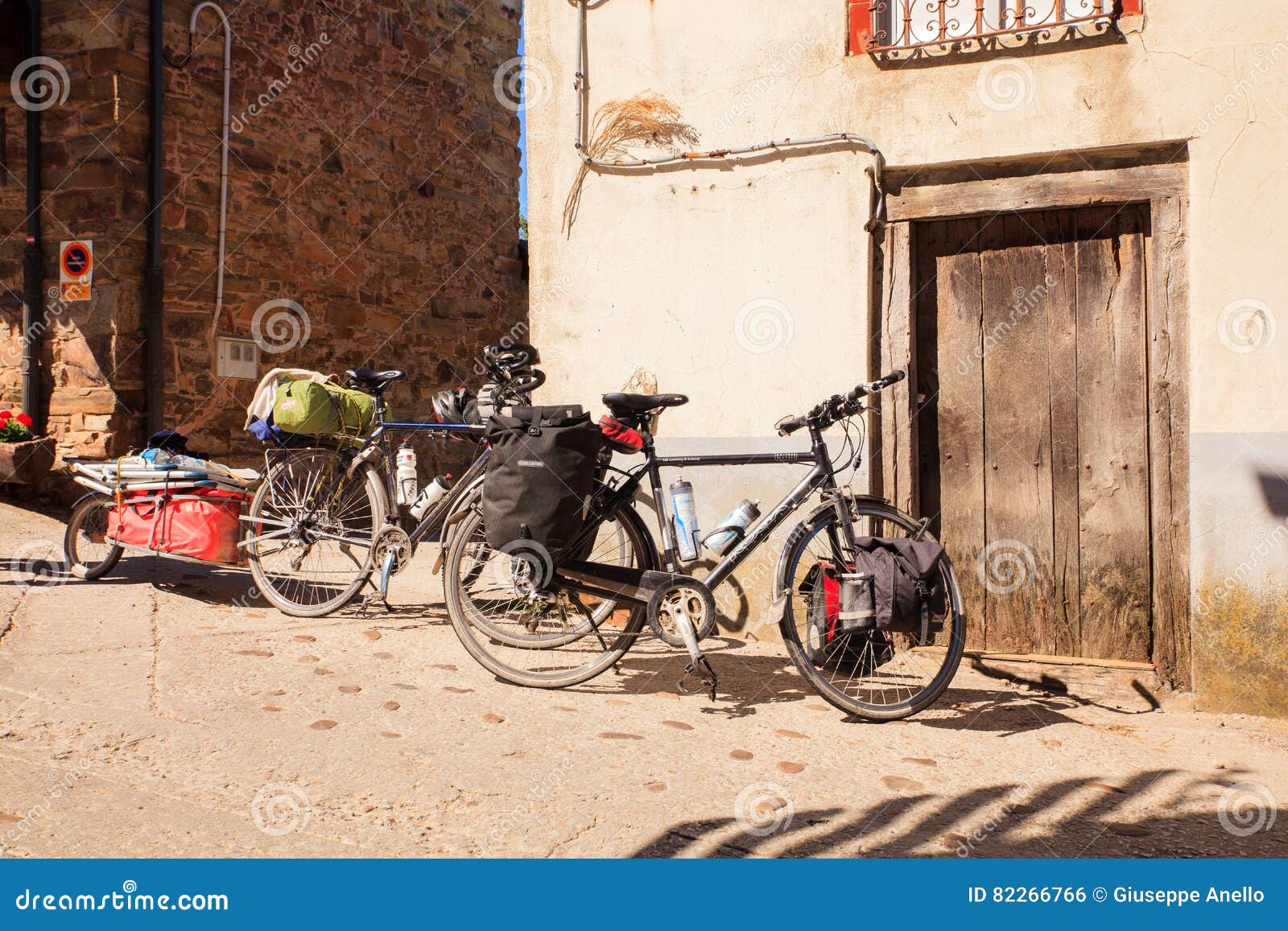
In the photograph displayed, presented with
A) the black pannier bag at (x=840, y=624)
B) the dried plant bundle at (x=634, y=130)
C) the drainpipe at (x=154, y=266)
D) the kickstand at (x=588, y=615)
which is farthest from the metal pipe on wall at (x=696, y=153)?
the drainpipe at (x=154, y=266)

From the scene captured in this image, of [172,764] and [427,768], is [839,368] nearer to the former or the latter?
[427,768]

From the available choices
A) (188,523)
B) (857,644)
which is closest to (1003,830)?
(857,644)

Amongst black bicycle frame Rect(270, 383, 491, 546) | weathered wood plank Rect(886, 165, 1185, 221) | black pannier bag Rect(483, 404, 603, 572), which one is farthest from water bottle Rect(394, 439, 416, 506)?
weathered wood plank Rect(886, 165, 1185, 221)

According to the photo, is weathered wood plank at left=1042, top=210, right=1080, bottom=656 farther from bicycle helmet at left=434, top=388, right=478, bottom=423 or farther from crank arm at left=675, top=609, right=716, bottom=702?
bicycle helmet at left=434, top=388, right=478, bottom=423

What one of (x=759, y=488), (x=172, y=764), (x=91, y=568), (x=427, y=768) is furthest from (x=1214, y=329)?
(x=91, y=568)

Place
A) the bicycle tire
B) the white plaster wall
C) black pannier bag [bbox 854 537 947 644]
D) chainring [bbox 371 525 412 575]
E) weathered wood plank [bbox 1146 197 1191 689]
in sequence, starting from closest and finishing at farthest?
black pannier bag [bbox 854 537 947 644] < the white plaster wall < weathered wood plank [bbox 1146 197 1191 689] < chainring [bbox 371 525 412 575] < the bicycle tire

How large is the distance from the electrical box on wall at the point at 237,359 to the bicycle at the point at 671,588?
18.1 feet

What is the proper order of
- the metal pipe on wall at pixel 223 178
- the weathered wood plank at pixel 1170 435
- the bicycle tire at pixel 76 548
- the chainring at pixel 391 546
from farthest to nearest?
the metal pipe on wall at pixel 223 178, the bicycle tire at pixel 76 548, the chainring at pixel 391 546, the weathered wood plank at pixel 1170 435

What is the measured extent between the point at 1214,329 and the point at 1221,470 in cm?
58

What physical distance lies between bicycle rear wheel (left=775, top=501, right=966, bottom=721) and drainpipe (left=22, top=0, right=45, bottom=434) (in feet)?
22.1

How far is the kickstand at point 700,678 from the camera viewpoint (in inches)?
161

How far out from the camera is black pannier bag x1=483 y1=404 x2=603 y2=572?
4.04 metres

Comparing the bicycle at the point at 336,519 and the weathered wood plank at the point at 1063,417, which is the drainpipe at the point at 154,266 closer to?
the bicycle at the point at 336,519

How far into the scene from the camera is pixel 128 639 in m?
4.68
